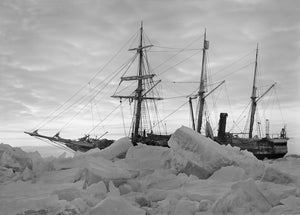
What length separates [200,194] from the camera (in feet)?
23.3

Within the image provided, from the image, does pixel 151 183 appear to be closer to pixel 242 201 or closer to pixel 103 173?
pixel 103 173

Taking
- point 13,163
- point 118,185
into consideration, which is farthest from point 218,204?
point 13,163

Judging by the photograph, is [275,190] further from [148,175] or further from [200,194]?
[148,175]

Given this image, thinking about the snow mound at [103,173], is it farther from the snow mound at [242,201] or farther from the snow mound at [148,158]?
the snow mound at [242,201]

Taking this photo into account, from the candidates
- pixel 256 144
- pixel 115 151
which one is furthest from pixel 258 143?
pixel 115 151

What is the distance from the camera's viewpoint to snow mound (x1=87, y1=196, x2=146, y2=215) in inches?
231

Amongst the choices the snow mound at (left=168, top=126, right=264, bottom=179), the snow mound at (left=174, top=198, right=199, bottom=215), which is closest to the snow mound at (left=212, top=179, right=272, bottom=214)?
the snow mound at (left=174, top=198, right=199, bottom=215)

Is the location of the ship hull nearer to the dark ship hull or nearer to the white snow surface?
the dark ship hull

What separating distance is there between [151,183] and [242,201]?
2.50 m

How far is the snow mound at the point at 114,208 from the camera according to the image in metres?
5.86

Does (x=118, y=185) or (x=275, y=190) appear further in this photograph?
(x=118, y=185)

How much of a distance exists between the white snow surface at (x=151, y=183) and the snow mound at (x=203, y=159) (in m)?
0.02

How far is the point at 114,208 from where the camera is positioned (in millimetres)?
5922

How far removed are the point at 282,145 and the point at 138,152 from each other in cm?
5404
